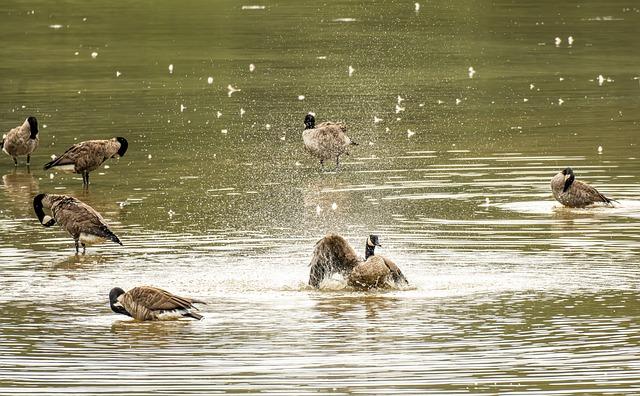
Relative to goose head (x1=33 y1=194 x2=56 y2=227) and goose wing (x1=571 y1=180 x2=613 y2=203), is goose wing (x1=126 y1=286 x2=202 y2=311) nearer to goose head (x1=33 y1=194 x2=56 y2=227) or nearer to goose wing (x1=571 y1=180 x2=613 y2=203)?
goose head (x1=33 y1=194 x2=56 y2=227)

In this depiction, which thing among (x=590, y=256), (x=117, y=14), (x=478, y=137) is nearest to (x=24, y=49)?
(x=117, y=14)

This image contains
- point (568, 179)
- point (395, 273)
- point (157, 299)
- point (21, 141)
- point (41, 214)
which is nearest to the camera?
point (157, 299)

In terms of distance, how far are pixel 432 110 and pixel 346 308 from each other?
17.8 metres

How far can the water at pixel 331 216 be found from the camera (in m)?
14.3

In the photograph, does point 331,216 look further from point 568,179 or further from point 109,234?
point 109,234

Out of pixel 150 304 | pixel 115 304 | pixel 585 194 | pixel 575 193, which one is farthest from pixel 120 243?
pixel 585 194

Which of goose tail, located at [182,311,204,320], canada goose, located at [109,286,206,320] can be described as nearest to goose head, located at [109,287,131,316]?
canada goose, located at [109,286,206,320]

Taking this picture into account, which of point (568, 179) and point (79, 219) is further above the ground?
point (568, 179)

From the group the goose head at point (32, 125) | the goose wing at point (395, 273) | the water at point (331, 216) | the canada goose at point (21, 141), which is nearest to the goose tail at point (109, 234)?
the water at point (331, 216)

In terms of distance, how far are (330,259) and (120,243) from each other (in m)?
3.60

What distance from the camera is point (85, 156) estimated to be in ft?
85.3

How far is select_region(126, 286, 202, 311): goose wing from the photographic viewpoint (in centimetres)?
1605

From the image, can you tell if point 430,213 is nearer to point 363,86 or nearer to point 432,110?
point 432,110

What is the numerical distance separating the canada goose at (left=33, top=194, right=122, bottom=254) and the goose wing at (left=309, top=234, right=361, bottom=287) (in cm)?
342
